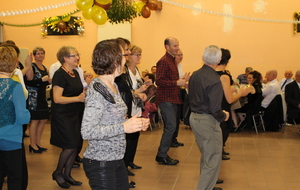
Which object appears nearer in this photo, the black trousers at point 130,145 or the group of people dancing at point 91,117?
the group of people dancing at point 91,117

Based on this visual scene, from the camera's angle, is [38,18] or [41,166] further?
[38,18]

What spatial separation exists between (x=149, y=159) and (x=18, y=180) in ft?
9.57

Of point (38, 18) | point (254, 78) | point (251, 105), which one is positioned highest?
point (38, 18)

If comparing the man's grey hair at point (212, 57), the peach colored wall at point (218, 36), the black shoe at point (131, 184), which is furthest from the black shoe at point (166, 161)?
the peach colored wall at point (218, 36)

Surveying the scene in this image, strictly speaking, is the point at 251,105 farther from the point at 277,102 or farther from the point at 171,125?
the point at 171,125

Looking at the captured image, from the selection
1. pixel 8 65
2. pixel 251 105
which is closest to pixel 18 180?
pixel 8 65

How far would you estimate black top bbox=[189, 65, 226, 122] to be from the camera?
3.75m

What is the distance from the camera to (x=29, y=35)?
1311 cm

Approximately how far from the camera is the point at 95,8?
7.50 m

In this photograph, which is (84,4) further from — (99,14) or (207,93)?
(207,93)

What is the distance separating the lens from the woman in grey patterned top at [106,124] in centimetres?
237

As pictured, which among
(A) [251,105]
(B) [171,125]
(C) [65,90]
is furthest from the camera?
(A) [251,105]

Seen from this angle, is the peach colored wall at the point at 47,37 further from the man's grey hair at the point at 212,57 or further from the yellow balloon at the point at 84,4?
the man's grey hair at the point at 212,57

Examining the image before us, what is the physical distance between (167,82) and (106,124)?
10.3ft
